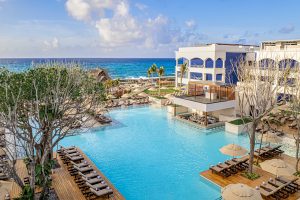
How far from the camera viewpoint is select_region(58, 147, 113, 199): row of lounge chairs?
13109mm

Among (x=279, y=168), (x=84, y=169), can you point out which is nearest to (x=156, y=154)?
(x=84, y=169)

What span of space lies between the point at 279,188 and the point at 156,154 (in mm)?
9379

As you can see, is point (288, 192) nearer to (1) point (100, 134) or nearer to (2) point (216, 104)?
(2) point (216, 104)

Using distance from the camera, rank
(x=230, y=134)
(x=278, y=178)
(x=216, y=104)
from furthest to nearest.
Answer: (x=216, y=104) < (x=230, y=134) < (x=278, y=178)

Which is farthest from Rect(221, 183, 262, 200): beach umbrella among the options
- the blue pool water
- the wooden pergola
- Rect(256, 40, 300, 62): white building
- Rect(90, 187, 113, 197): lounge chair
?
Rect(256, 40, 300, 62): white building

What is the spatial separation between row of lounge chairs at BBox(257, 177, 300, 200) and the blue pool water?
2641 mm

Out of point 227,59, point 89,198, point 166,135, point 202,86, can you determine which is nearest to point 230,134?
point 166,135

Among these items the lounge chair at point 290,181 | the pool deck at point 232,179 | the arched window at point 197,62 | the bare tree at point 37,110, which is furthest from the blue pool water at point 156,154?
the arched window at point 197,62

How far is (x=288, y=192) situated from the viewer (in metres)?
13.8

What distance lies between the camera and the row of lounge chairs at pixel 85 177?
1311 cm

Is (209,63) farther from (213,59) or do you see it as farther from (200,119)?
(200,119)

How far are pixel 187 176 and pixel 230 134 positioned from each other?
1034cm

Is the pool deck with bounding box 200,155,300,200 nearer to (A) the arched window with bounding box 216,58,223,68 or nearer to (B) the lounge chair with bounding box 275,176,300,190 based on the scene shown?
(B) the lounge chair with bounding box 275,176,300,190

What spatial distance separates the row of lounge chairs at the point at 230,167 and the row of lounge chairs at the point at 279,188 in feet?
7.86
